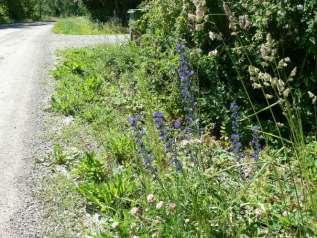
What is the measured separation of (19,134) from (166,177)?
380 cm

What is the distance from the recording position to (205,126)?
6.39 m

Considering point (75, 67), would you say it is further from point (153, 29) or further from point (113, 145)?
point (113, 145)

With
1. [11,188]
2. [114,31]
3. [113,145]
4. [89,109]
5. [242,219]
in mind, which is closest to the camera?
[242,219]

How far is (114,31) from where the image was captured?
70.3ft

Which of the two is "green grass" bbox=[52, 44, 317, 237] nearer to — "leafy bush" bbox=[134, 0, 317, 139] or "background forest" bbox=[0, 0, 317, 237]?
"background forest" bbox=[0, 0, 317, 237]

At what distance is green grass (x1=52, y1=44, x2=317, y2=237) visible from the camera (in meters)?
3.41

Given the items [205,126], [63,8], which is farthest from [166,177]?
[63,8]

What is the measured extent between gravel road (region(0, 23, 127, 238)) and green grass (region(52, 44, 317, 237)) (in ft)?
1.59

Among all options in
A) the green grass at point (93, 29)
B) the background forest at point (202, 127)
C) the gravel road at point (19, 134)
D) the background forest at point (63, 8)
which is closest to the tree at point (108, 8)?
the background forest at point (63, 8)

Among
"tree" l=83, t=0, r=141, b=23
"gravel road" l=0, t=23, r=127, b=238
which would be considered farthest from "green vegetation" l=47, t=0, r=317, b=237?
"tree" l=83, t=0, r=141, b=23

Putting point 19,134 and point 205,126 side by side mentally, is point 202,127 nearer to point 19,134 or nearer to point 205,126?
point 205,126

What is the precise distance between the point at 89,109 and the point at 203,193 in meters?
4.28

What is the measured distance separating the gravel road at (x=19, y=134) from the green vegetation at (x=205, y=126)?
18.6 inches

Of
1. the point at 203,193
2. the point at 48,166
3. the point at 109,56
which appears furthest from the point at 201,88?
the point at 109,56
